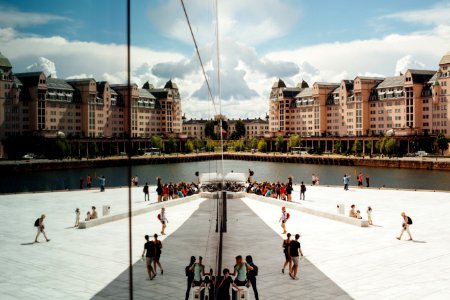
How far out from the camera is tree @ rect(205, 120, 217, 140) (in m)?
11.7

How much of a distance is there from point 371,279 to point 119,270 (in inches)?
386

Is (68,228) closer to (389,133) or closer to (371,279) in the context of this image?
(371,279)

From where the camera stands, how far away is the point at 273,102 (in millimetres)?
168125

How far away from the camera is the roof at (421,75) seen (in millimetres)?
120312

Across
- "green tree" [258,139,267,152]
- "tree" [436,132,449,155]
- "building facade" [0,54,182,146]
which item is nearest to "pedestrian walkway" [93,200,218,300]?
Result: "building facade" [0,54,182,146]

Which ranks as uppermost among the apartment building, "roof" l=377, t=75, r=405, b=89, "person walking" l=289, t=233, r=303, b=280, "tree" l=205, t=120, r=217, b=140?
"roof" l=377, t=75, r=405, b=89

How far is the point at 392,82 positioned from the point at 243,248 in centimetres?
12404

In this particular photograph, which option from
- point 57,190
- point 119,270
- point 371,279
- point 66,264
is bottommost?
point 371,279

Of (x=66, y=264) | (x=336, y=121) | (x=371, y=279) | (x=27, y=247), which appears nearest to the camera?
(x=27, y=247)

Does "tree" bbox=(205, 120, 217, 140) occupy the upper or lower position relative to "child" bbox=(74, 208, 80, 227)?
upper

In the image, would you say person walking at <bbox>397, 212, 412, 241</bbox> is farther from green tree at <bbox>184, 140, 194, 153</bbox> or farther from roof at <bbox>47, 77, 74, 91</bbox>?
roof at <bbox>47, 77, 74, 91</bbox>

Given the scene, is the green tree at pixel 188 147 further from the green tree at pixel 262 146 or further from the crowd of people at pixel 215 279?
the green tree at pixel 262 146

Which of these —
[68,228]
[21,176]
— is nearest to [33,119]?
[21,176]

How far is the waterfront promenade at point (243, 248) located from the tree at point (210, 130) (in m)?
1.74
